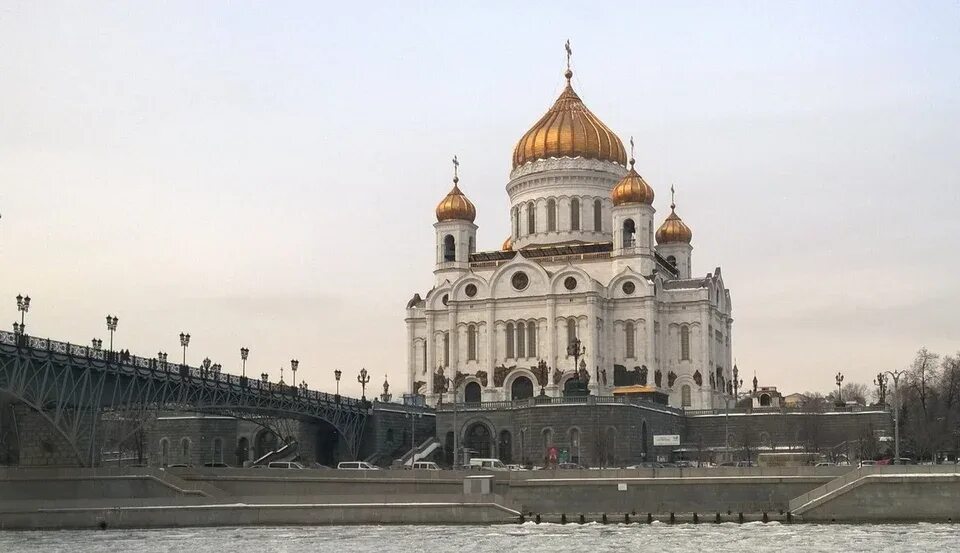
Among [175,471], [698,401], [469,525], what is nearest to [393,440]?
[698,401]

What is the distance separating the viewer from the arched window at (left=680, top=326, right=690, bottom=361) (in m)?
107

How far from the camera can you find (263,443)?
105000 millimetres

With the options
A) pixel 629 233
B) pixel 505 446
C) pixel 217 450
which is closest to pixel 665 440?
pixel 505 446

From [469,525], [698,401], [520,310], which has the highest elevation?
[520,310]

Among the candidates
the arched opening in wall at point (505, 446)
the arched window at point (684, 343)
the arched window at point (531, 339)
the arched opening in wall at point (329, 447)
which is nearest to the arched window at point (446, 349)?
the arched window at point (531, 339)

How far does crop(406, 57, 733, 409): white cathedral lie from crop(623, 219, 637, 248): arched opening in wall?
0.33 feet

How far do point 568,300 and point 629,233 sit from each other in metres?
7.09

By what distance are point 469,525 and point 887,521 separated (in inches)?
669

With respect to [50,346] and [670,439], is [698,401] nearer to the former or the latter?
[670,439]

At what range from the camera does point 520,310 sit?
107m

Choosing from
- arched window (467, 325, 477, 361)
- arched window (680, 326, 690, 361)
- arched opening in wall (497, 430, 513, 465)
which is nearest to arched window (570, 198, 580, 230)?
arched window (467, 325, 477, 361)

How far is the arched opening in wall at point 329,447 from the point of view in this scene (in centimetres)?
9681

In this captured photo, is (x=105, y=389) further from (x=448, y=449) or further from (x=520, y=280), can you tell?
(x=520, y=280)

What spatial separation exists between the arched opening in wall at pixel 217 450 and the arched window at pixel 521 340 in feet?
71.4
